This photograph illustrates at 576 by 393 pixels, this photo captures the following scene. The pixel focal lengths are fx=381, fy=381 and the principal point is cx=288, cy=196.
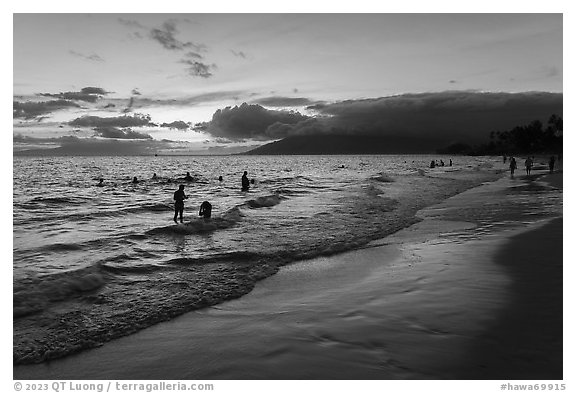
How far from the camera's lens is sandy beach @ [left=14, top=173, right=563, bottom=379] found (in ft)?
18.4

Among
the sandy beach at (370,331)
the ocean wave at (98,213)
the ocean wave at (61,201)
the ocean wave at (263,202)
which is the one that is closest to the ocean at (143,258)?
the ocean wave at (98,213)

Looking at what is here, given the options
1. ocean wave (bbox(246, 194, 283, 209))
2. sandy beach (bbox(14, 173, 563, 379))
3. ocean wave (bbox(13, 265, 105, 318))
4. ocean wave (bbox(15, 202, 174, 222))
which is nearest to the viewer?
sandy beach (bbox(14, 173, 563, 379))

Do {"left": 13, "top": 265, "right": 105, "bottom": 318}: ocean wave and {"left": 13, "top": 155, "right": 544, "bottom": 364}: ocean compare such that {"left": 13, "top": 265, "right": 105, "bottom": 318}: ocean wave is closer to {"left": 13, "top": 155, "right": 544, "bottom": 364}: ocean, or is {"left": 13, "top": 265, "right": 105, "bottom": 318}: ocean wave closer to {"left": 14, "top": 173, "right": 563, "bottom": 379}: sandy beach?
{"left": 13, "top": 155, "right": 544, "bottom": 364}: ocean

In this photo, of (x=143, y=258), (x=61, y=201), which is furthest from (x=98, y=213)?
(x=143, y=258)

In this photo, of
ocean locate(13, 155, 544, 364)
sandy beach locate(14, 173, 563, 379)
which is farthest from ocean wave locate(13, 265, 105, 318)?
sandy beach locate(14, 173, 563, 379)

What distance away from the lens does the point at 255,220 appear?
2225cm

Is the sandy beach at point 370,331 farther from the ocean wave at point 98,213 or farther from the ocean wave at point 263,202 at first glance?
the ocean wave at point 98,213

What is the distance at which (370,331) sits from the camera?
675 cm

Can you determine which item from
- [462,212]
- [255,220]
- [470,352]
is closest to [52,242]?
[255,220]

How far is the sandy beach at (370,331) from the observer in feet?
18.4
